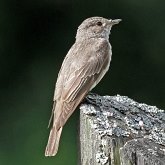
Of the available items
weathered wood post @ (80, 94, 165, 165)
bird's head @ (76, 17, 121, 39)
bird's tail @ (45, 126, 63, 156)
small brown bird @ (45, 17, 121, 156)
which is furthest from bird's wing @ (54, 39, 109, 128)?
weathered wood post @ (80, 94, 165, 165)

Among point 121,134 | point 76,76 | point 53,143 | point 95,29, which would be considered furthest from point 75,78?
point 121,134

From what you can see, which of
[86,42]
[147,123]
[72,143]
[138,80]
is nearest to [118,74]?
[138,80]

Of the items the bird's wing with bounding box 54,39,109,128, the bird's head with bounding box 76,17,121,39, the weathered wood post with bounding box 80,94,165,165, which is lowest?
the weathered wood post with bounding box 80,94,165,165

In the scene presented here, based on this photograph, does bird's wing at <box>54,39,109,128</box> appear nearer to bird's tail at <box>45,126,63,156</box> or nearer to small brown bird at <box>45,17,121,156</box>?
small brown bird at <box>45,17,121,156</box>

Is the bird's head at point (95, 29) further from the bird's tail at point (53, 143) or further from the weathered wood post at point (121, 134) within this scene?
the weathered wood post at point (121, 134)

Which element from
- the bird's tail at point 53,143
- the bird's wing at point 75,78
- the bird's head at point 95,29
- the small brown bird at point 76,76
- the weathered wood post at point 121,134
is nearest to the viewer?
the weathered wood post at point 121,134

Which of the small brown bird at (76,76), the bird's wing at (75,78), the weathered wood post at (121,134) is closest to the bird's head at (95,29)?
the small brown bird at (76,76)

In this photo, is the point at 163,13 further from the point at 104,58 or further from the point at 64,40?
the point at 104,58

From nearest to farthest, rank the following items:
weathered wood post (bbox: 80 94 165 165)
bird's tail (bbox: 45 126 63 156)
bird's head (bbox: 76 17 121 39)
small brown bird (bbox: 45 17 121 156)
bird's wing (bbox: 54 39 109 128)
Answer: weathered wood post (bbox: 80 94 165 165), bird's tail (bbox: 45 126 63 156), small brown bird (bbox: 45 17 121 156), bird's wing (bbox: 54 39 109 128), bird's head (bbox: 76 17 121 39)
